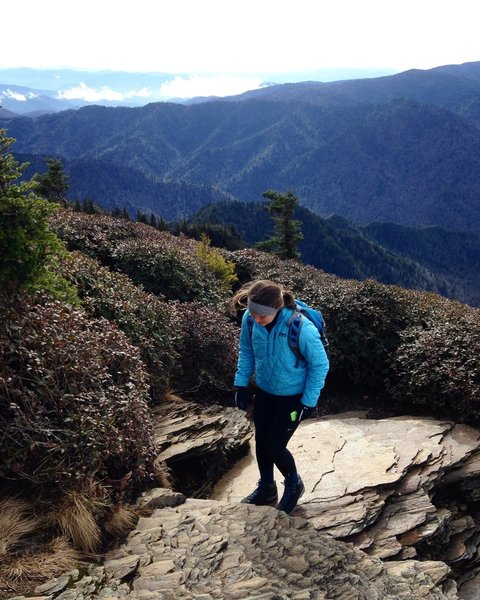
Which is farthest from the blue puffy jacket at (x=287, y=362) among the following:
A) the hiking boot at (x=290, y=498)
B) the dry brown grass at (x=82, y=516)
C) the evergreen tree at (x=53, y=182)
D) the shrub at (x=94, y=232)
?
the evergreen tree at (x=53, y=182)

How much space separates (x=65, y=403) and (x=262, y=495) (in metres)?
2.63

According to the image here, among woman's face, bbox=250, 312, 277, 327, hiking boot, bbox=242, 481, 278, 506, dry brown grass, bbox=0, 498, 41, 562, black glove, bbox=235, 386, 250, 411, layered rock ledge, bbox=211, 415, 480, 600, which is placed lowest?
layered rock ledge, bbox=211, 415, 480, 600

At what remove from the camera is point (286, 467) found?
18.3 ft

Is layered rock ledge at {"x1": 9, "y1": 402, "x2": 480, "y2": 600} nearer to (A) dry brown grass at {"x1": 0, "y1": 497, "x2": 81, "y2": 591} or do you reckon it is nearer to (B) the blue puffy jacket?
(A) dry brown grass at {"x1": 0, "y1": 497, "x2": 81, "y2": 591}

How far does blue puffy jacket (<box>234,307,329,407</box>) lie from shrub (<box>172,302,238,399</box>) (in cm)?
423

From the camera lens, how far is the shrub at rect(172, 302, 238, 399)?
944cm

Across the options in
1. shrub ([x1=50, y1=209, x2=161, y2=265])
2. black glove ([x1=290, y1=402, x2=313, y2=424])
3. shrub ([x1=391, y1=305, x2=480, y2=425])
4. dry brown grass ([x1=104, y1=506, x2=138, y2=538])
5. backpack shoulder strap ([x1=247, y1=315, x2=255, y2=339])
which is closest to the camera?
dry brown grass ([x1=104, y1=506, x2=138, y2=538])

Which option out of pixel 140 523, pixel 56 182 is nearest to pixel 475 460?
pixel 140 523

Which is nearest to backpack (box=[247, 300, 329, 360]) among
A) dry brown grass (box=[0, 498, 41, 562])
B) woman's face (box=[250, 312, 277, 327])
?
woman's face (box=[250, 312, 277, 327])

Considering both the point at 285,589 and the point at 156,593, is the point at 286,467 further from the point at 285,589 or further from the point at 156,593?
the point at 156,593

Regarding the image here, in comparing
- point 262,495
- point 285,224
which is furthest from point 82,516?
point 285,224

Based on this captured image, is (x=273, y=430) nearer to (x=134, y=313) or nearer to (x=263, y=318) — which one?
(x=263, y=318)

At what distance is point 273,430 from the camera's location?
5.36 metres

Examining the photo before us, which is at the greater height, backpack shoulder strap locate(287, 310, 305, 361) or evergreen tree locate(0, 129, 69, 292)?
evergreen tree locate(0, 129, 69, 292)
